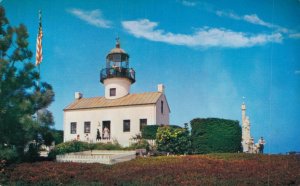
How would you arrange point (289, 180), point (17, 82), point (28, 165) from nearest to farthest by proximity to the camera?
point (289, 180), point (28, 165), point (17, 82)

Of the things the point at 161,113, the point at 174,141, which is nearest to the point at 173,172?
the point at 174,141

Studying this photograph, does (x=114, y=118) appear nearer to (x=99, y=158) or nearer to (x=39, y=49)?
(x=99, y=158)

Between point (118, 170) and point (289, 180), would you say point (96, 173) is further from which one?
point (289, 180)

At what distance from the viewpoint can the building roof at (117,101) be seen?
2402cm

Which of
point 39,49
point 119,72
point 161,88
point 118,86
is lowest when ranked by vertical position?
point 161,88

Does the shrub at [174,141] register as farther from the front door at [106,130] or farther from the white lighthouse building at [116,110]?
the front door at [106,130]

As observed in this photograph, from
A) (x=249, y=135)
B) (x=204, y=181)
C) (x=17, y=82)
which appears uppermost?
(x=17, y=82)

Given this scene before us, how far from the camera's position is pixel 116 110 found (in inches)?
967

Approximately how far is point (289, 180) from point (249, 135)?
9208 millimetres

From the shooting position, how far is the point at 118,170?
1245cm

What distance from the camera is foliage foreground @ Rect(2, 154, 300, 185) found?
1018 cm

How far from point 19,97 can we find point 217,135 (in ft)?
28.2

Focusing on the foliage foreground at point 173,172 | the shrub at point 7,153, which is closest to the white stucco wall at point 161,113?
the foliage foreground at point 173,172

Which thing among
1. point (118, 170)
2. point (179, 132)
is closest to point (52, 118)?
point (118, 170)
